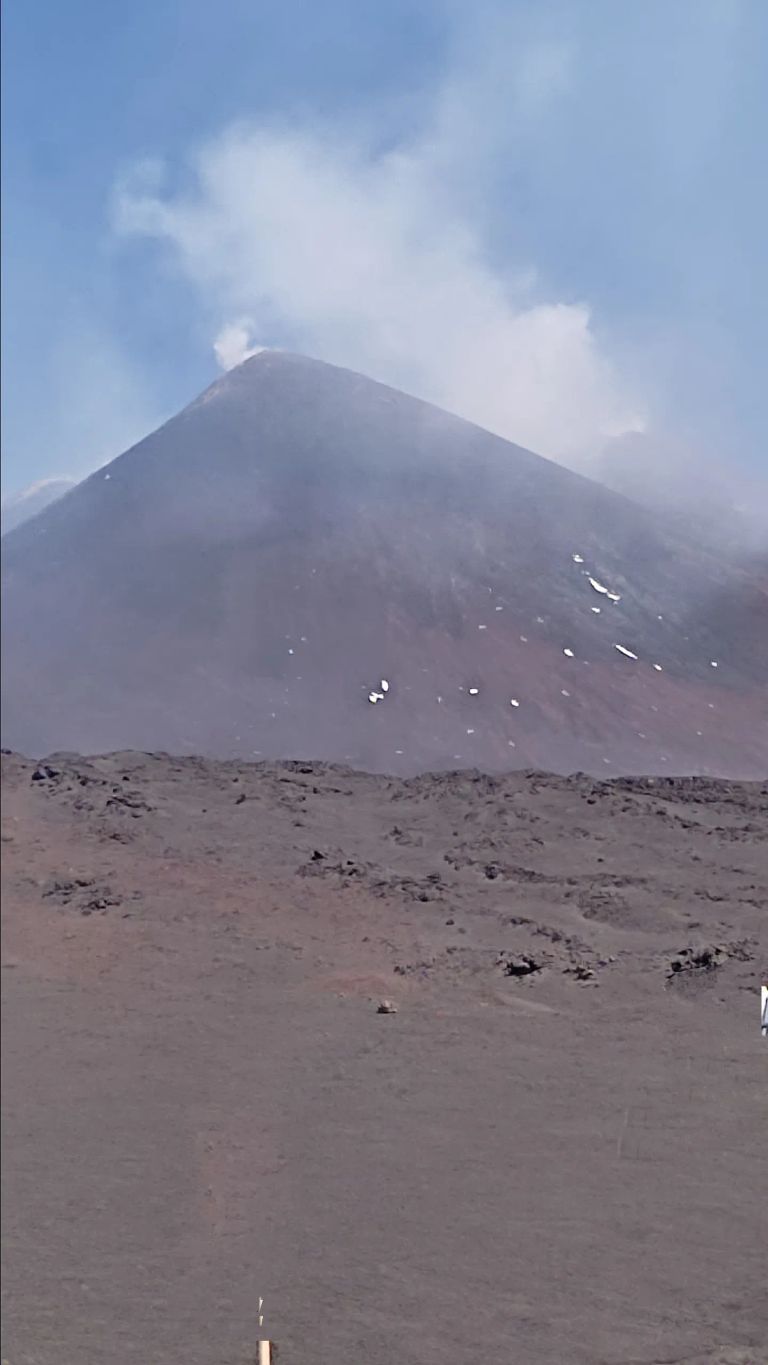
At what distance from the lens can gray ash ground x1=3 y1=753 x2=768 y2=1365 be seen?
443 cm

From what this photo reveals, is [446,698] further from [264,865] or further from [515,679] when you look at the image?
→ [264,865]

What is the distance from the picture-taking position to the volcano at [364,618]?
591cm

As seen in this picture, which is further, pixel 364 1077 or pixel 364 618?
pixel 364 618

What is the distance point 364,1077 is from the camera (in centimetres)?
510

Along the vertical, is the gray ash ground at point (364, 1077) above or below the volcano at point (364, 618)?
below

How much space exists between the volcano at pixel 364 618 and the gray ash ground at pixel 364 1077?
0.34 meters

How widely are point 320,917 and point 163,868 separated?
0.75 meters

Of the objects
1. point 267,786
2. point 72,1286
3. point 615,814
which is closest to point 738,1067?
point 615,814

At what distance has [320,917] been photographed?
549cm

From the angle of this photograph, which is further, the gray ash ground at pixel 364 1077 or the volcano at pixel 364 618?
the volcano at pixel 364 618

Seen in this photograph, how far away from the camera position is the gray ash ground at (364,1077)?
14.5 feet

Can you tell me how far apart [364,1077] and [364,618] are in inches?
106

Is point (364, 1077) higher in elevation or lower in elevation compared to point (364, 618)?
lower

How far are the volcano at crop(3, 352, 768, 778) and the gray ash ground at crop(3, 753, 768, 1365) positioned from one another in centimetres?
34
